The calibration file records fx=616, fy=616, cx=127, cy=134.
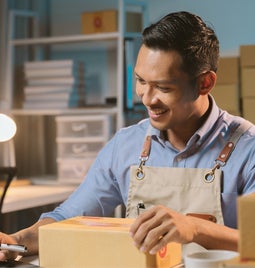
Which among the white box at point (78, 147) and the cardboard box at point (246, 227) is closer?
the cardboard box at point (246, 227)

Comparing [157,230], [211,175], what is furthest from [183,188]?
[157,230]

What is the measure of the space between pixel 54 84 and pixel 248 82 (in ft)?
3.64

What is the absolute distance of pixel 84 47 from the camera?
12.5ft

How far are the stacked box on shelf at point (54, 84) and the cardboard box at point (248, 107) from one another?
986 millimetres

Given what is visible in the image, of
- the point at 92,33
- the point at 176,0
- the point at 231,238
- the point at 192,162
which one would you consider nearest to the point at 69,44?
the point at 92,33

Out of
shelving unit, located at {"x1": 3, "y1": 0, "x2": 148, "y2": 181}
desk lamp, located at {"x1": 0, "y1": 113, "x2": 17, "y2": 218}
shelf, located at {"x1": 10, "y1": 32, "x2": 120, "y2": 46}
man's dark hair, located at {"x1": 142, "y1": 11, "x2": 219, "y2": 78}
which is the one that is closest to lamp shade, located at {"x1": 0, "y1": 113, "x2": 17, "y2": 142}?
desk lamp, located at {"x1": 0, "y1": 113, "x2": 17, "y2": 218}

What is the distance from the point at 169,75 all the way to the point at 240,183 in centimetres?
37

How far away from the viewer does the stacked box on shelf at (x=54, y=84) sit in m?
3.42

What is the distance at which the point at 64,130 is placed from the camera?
350 cm

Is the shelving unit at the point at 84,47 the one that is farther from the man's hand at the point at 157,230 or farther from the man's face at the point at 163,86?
the man's hand at the point at 157,230

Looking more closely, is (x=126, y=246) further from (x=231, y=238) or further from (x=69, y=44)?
(x=69, y=44)

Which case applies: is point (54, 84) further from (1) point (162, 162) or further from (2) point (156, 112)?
(2) point (156, 112)

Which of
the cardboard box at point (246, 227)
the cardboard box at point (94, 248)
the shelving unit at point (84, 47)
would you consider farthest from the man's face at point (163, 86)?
the shelving unit at point (84, 47)

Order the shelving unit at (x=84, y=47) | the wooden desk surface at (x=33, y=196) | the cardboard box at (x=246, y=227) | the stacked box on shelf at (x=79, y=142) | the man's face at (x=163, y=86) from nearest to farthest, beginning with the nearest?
1. the cardboard box at (x=246, y=227)
2. the man's face at (x=163, y=86)
3. the wooden desk surface at (x=33, y=196)
4. the shelving unit at (x=84, y=47)
5. the stacked box on shelf at (x=79, y=142)
